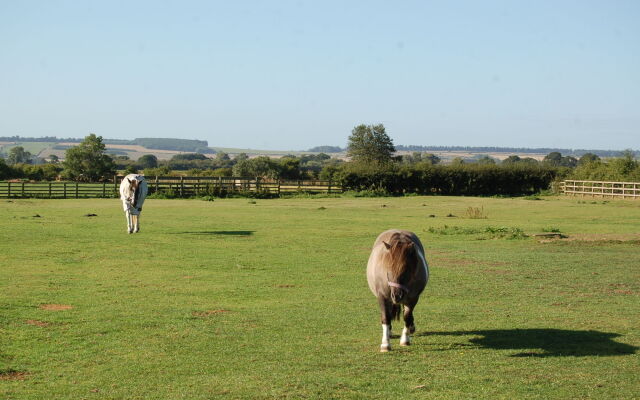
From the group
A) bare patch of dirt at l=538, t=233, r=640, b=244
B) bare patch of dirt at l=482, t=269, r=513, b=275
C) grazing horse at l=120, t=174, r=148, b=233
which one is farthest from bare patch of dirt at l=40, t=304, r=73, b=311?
bare patch of dirt at l=538, t=233, r=640, b=244

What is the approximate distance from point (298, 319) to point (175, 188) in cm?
4101

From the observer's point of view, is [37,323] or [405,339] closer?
[405,339]

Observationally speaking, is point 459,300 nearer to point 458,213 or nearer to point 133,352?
point 133,352

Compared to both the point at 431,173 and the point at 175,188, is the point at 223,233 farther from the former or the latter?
the point at 431,173

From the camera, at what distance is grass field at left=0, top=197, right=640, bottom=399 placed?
25.8ft

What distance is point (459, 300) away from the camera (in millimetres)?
13305

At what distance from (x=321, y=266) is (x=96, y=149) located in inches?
2602

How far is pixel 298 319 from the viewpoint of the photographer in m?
11.2

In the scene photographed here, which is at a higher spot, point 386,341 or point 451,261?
point 386,341

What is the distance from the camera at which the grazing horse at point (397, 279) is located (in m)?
8.95

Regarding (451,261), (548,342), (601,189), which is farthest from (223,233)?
(601,189)

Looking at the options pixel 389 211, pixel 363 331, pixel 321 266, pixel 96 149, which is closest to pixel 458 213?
pixel 389 211

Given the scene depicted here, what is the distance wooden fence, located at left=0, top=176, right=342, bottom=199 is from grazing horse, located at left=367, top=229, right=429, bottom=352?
41.5m

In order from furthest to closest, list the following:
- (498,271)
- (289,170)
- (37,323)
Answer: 1. (289,170)
2. (498,271)
3. (37,323)
